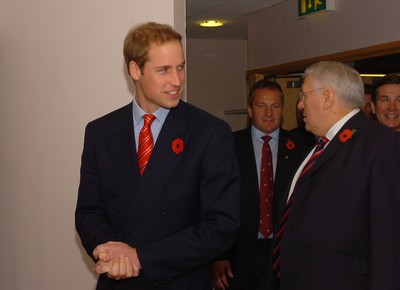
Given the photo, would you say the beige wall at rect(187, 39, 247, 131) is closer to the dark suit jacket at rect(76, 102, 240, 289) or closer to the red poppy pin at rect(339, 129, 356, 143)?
the red poppy pin at rect(339, 129, 356, 143)

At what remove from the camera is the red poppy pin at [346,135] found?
7.56 ft

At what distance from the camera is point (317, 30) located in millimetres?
6355

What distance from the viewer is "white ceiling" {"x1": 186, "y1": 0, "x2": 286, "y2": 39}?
680cm

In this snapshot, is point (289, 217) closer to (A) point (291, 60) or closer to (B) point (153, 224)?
(B) point (153, 224)

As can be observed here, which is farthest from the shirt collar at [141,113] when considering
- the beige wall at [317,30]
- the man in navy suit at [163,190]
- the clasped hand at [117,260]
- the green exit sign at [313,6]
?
the green exit sign at [313,6]

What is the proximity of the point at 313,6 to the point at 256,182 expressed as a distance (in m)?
3.39

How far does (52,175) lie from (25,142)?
296 mm

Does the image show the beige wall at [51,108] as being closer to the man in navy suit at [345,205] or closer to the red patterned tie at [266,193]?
the man in navy suit at [345,205]

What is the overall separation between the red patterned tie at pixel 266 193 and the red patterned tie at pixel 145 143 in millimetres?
1403

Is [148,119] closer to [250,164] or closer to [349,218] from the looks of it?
[349,218]

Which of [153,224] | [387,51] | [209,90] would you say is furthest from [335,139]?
[209,90]

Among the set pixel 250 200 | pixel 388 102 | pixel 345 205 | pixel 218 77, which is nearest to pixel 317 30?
pixel 388 102

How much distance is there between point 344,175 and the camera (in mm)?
2211

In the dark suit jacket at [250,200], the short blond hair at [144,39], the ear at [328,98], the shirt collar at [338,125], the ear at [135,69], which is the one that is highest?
the short blond hair at [144,39]
